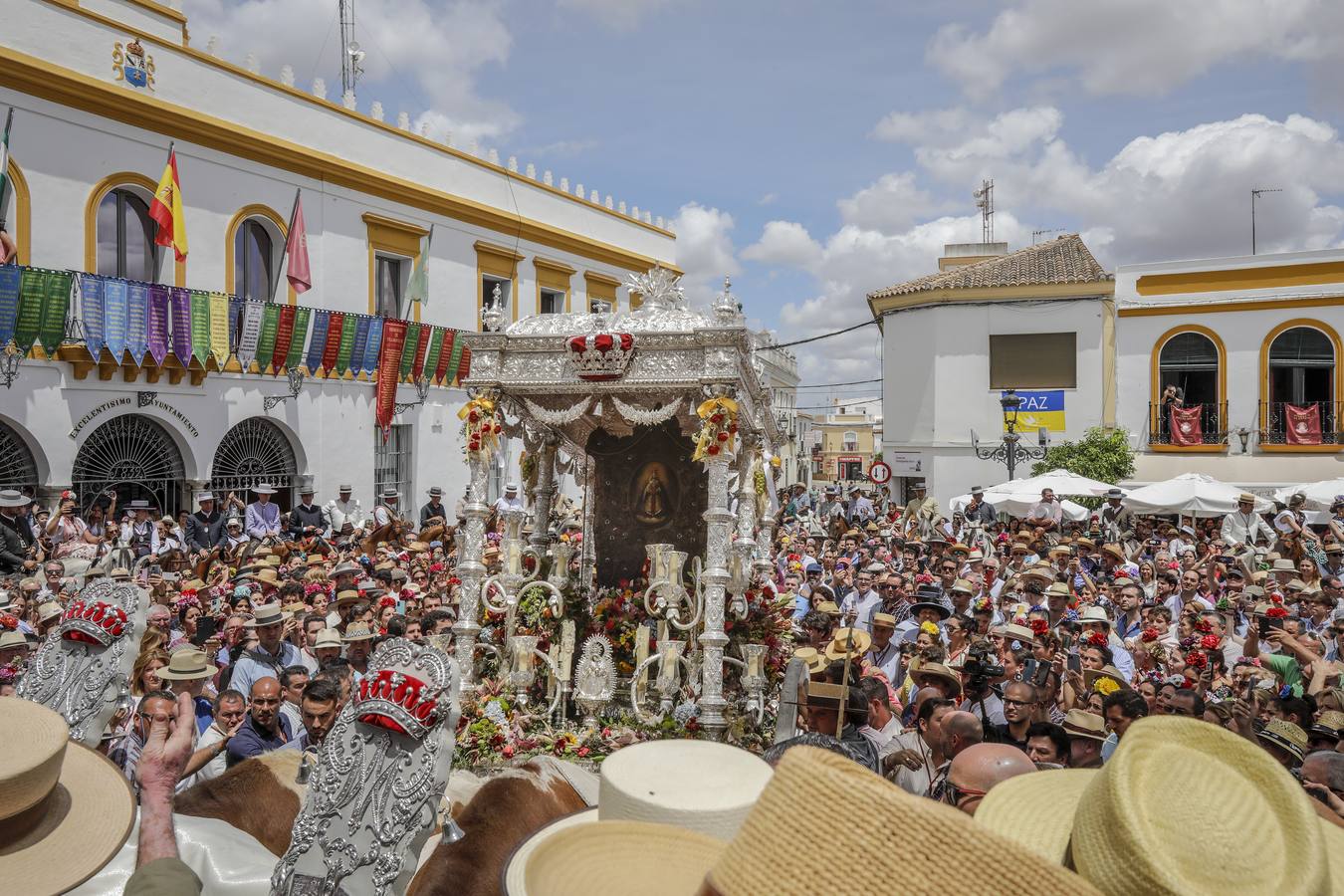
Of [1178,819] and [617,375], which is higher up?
[617,375]

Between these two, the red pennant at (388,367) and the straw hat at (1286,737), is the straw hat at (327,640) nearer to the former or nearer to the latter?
the straw hat at (1286,737)

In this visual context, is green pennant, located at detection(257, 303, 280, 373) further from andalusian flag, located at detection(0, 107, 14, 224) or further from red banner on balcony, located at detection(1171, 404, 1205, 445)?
red banner on balcony, located at detection(1171, 404, 1205, 445)

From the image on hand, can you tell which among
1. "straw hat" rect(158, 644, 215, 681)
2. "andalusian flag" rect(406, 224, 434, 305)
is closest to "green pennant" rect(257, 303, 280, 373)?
"andalusian flag" rect(406, 224, 434, 305)

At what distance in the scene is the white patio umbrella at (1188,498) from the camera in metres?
15.9

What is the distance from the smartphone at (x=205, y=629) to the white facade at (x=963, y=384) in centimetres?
2034

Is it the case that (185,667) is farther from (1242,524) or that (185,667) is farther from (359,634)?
(1242,524)

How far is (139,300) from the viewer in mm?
15891

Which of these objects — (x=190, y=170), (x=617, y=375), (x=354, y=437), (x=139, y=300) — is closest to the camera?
(x=617, y=375)

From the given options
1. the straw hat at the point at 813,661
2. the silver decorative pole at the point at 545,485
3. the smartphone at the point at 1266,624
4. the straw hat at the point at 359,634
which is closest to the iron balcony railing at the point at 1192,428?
the smartphone at the point at 1266,624

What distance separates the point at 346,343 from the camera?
19719 mm

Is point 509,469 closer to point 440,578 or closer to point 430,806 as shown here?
point 440,578

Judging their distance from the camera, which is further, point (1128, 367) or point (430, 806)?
point (1128, 367)

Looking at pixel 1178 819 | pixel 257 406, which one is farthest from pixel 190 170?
pixel 1178 819

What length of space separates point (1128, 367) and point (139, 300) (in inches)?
881
